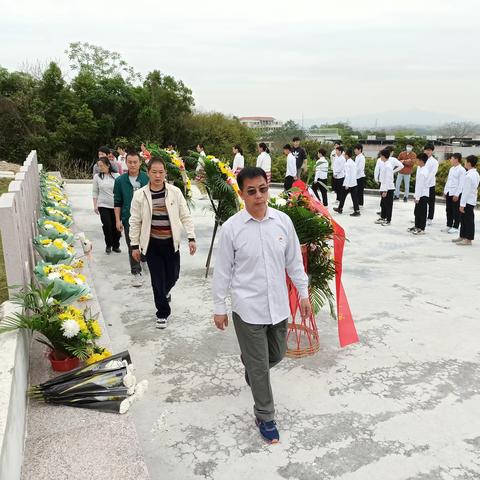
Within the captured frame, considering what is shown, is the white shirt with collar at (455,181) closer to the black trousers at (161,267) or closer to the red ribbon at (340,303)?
the red ribbon at (340,303)

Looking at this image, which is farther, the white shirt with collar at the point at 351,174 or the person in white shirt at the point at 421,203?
the white shirt with collar at the point at 351,174

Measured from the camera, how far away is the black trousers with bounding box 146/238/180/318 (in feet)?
14.8

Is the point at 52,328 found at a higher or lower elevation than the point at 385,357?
higher

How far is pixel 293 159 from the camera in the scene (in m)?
12.0

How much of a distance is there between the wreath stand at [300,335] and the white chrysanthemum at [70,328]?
1666 millimetres

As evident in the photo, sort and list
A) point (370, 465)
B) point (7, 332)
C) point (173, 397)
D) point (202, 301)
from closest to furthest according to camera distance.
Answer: point (370, 465)
point (7, 332)
point (173, 397)
point (202, 301)

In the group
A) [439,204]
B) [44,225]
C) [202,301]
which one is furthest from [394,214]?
[44,225]

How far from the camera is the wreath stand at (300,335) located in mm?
3994

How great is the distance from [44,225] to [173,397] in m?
2.59

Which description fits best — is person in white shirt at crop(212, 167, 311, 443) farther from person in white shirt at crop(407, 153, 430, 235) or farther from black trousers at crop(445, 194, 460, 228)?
black trousers at crop(445, 194, 460, 228)

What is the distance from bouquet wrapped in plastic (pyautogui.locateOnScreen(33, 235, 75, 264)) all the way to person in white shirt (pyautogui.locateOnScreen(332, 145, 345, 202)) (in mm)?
8002

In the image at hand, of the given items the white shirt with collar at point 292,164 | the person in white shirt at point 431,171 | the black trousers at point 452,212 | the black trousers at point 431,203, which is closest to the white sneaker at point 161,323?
the person in white shirt at point 431,171

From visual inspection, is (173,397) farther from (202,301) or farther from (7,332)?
(202,301)

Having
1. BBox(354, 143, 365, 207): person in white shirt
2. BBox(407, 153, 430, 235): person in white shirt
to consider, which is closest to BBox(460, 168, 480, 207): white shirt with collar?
BBox(407, 153, 430, 235): person in white shirt
